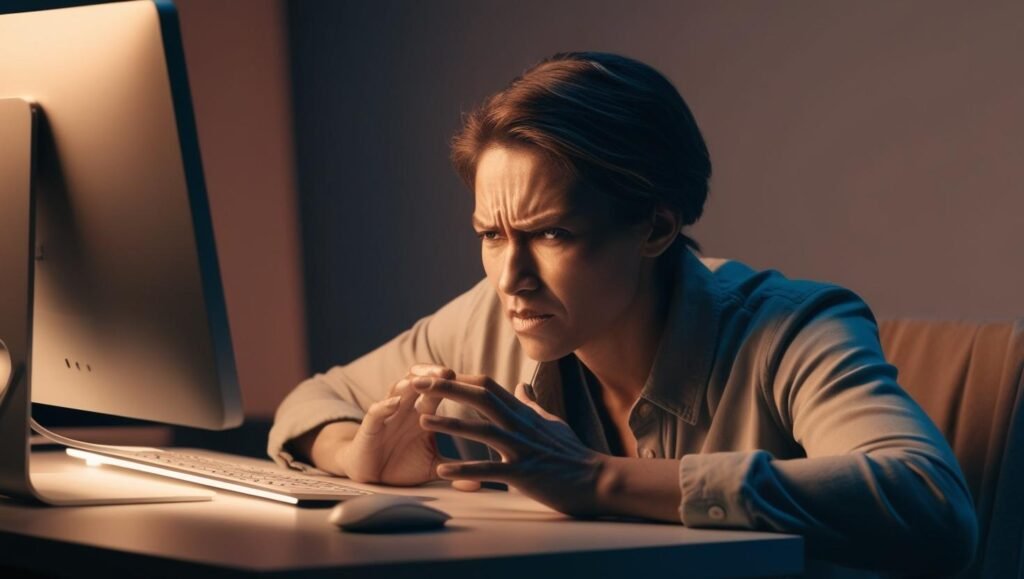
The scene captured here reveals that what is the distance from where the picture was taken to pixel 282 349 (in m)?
3.57

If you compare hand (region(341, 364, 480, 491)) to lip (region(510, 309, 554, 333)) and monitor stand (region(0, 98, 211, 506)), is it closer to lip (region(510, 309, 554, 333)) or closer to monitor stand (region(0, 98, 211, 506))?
lip (region(510, 309, 554, 333))

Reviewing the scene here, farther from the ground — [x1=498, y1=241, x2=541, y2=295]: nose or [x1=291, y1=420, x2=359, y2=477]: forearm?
[x1=498, y1=241, x2=541, y2=295]: nose

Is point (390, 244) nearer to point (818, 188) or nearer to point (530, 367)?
A: point (818, 188)

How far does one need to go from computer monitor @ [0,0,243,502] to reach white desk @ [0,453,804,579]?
0.11 meters

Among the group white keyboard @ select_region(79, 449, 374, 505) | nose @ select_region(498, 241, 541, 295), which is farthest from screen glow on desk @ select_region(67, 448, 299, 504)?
nose @ select_region(498, 241, 541, 295)

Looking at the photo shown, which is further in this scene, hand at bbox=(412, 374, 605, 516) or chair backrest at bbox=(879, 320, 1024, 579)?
chair backrest at bbox=(879, 320, 1024, 579)

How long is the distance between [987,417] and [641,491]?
52 cm

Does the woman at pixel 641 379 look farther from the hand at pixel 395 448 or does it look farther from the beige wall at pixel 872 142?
the beige wall at pixel 872 142

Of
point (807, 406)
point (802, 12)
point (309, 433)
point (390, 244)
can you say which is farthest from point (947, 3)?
point (390, 244)

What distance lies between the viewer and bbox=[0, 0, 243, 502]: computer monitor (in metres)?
1.07

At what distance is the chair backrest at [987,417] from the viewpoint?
1.45 meters

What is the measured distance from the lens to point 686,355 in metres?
1.49

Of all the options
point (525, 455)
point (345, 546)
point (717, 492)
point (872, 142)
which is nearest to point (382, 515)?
point (345, 546)

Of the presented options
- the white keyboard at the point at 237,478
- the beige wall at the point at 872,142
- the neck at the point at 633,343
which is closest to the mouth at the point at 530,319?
the neck at the point at 633,343
